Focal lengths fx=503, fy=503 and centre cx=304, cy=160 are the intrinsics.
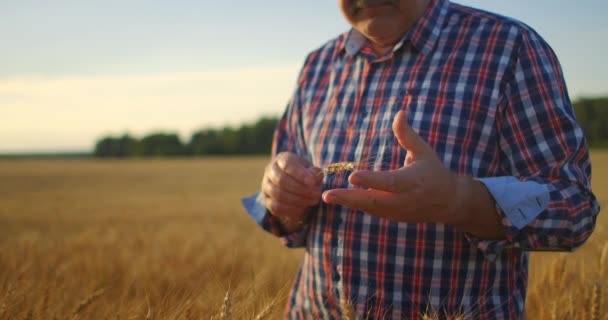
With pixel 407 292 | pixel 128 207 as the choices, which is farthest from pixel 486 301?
pixel 128 207

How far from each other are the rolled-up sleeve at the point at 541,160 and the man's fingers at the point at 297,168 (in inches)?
16.9

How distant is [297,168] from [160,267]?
321cm

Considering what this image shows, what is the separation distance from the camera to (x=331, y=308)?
4.58ft

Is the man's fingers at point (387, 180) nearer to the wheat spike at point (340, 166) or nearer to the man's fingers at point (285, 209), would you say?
the wheat spike at point (340, 166)

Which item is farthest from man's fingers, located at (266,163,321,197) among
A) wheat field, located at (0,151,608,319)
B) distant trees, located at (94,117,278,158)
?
distant trees, located at (94,117,278,158)

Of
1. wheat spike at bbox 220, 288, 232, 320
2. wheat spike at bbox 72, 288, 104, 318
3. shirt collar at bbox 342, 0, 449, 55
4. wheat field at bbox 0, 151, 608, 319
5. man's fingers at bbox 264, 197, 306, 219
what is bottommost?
wheat field at bbox 0, 151, 608, 319

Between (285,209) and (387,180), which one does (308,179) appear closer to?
(285,209)

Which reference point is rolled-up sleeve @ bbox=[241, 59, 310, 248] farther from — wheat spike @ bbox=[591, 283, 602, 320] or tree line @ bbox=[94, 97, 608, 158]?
tree line @ bbox=[94, 97, 608, 158]

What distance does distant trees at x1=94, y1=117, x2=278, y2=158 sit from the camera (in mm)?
54031

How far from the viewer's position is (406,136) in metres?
0.95

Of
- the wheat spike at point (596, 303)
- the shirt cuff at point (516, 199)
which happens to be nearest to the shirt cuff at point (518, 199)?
the shirt cuff at point (516, 199)

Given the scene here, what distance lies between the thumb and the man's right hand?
36 centimetres

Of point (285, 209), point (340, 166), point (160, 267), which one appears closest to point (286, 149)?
point (285, 209)

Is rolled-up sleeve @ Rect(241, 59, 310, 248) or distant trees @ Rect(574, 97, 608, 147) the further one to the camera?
distant trees @ Rect(574, 97, 608, 147)
